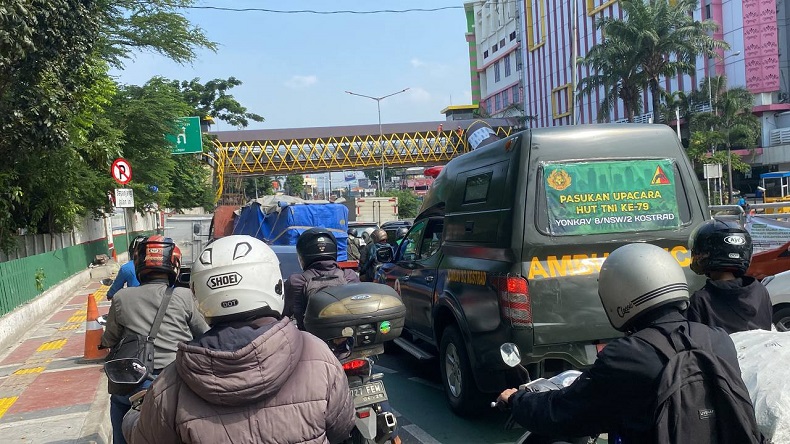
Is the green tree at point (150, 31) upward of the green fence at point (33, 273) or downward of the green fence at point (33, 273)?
upward

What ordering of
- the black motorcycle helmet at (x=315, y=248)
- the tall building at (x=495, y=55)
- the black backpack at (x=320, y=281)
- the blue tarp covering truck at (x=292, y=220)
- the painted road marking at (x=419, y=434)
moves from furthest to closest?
the tall building at (x=495, y=55), the blue tarp covering truck at (x=292, y=220), the painted road marking at (x=419, y=434), the black motorcycle helmet at (x=315, y=248), the black backpack at (x=320, y=281)

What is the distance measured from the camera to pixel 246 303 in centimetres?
210

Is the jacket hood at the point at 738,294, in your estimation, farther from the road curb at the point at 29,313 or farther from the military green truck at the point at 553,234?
the road curb at the point at 29,313

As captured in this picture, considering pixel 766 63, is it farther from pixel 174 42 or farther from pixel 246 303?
pixel 246 303

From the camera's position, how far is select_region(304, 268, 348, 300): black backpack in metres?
4.54

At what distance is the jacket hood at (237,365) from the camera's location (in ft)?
6.31

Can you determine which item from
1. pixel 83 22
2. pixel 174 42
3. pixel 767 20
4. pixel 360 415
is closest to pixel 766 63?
pixel 767 20

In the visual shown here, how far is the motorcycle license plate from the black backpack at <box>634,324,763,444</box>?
2180mm

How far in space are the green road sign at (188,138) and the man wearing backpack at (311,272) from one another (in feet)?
58.3

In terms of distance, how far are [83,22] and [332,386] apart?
10.3m

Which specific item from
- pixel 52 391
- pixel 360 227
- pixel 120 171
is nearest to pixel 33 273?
pixel 120 171

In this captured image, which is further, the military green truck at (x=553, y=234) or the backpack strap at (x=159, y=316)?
the military green truck at (x=553, y=234)

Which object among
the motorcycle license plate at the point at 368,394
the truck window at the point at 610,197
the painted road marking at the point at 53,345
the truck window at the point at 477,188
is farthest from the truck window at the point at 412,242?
the painted road marking at the point at 53,345

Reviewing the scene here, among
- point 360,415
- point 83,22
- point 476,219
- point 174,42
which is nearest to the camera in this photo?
point 360,415
